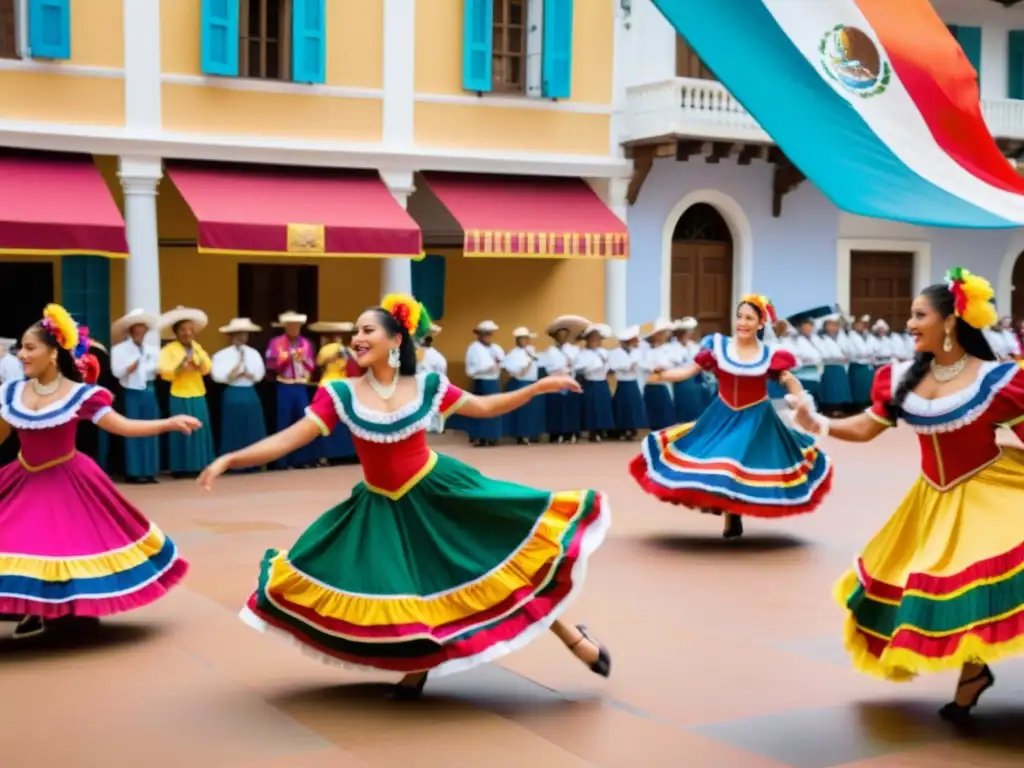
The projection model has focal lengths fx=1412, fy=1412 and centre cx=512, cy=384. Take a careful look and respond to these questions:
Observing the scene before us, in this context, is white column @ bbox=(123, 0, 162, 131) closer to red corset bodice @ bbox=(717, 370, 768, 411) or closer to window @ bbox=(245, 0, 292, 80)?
window @ bbox=(245, 0, 292, 80)

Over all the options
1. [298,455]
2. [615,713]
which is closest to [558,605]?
[615,713]

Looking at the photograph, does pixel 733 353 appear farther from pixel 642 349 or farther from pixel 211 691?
pixel 642 349

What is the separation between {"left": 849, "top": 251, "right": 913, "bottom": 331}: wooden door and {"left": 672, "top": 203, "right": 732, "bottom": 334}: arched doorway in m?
2.68

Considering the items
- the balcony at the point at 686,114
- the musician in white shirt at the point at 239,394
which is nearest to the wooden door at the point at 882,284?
the balcony at the point at 686,114

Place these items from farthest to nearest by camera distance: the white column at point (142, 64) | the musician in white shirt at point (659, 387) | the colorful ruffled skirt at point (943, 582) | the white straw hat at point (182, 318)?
the musician in white shirt at point (659, 387), the white column at point (142, 64), the white straw hat at point (182, 318), the colorful ruffled skirt at point (943, 582)

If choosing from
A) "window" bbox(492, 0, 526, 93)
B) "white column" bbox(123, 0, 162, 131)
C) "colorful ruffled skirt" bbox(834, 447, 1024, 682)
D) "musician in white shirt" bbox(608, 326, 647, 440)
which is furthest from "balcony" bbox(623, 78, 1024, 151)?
"colorful ruffled skirt" bbox(834, 447, 1024, 682)

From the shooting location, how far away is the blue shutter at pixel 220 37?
54.0 ft

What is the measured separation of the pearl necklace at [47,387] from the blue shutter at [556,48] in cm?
1246

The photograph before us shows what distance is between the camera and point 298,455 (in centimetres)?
1481

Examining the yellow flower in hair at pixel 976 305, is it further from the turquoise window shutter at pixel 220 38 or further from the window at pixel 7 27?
the window at pixel 7 27

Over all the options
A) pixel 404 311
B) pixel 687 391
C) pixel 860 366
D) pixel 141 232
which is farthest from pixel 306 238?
pixel 404 311

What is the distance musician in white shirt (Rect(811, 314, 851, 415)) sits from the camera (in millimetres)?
20297

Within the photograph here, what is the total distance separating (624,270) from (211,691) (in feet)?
46.8

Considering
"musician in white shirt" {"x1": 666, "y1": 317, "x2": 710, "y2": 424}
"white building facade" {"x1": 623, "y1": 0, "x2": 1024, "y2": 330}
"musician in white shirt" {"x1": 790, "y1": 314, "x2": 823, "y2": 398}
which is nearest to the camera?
"musician in white shirt" {"x1": 666, "y1": 317, "x2": 710, "y2": 424}
